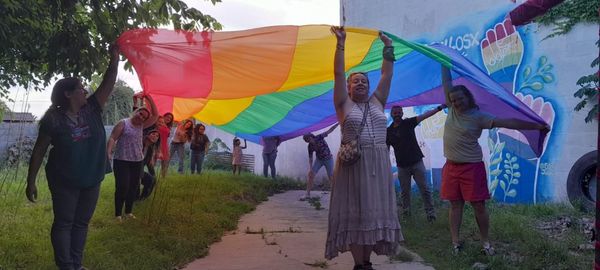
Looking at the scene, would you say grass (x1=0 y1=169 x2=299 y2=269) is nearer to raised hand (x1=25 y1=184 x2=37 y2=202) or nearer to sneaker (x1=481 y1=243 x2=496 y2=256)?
raised hand (x1=25 y1=184 x2=37 y2=202)

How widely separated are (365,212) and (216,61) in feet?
7.55

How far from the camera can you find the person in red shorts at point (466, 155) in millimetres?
4682

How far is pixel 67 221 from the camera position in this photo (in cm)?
383

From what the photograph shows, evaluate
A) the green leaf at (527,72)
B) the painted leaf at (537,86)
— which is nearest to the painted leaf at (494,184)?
the painted leaf at (537,86)

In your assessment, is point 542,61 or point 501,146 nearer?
point 542,61

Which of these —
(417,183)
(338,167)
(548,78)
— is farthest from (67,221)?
(548,78)

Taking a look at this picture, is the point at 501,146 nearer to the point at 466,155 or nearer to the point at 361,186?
the point at 466,155

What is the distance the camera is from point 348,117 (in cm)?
376

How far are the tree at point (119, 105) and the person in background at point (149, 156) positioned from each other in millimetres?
10412

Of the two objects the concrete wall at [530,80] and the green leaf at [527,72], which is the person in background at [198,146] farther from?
the green leaf at [527,72]

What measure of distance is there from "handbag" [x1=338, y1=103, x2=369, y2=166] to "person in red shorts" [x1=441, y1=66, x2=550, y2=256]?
1.46 m

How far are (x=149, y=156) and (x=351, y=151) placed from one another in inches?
167

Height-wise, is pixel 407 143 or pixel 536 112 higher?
pixel 536 112

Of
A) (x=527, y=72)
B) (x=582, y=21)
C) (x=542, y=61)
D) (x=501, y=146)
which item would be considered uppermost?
(x=582, y=21)
